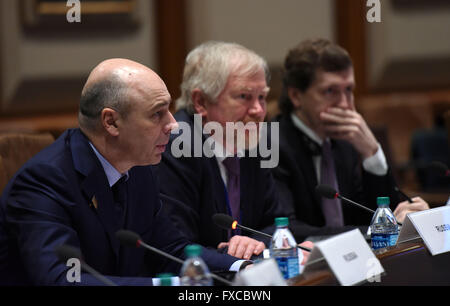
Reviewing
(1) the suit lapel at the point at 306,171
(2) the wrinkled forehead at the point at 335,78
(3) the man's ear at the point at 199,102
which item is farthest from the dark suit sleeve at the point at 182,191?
(2) the wrinkled forehead at the point at 335,78

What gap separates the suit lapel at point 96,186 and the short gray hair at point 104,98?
8 cm

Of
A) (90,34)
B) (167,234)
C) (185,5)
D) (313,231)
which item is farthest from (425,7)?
(167,234)

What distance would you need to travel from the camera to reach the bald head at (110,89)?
209 cm

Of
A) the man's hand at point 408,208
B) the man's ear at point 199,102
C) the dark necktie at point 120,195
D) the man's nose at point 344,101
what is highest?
the man's ear at point 199,102

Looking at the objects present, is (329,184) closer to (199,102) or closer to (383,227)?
(199,102)

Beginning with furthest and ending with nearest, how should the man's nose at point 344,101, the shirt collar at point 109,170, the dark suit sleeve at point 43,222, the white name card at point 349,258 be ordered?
the man's nose at point 344,101 < the shirt collar at point 109,170 < the dark suit sleeve at point 43,222 < the white name card at point 349,258

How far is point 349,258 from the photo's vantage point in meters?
1.77

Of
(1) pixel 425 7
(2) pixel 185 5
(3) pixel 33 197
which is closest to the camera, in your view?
(3) pixel 33 197

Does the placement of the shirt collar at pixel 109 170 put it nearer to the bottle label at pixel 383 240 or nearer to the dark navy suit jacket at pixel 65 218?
the dark navy suit jacket at pixel 65 218

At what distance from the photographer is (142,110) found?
2.13 metres

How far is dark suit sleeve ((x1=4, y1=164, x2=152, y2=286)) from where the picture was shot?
183 centimetres

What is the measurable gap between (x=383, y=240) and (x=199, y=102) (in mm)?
953
